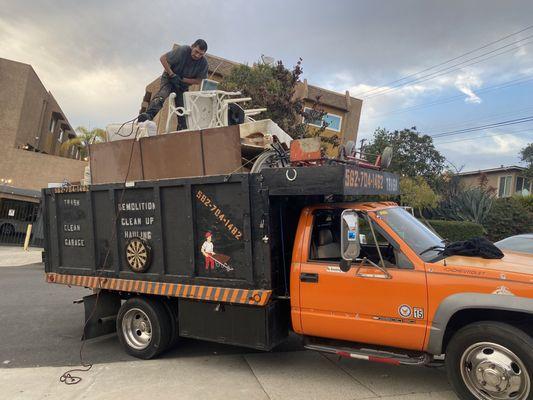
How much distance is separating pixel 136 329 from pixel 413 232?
3668mm

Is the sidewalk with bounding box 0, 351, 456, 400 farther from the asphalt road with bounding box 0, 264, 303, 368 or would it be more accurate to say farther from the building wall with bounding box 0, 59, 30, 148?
the building wall with bounding box 0, 59, 30, 148

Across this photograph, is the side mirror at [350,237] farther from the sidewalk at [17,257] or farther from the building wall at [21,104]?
the building wall at [21,104]

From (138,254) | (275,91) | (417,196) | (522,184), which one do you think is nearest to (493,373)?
(138,254)

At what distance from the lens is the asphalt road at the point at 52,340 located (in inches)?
225

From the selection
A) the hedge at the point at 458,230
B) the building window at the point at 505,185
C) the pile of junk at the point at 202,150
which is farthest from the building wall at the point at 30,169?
the building window at the point at 505,185

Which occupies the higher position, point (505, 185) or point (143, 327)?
point (505, 185)

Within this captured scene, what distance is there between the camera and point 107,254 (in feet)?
19.2

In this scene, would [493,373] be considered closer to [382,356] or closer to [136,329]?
[382,356]

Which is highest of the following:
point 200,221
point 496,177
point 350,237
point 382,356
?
point 496,177

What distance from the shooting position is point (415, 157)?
23703 mm

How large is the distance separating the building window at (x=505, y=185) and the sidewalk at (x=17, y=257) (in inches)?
1318

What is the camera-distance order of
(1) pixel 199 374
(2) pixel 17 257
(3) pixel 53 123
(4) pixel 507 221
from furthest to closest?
(3) pixel 53 123
(4) pixel 507 221
(2) pixel 17 257
(1) pixel 199 374

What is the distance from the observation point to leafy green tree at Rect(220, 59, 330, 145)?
15.4m

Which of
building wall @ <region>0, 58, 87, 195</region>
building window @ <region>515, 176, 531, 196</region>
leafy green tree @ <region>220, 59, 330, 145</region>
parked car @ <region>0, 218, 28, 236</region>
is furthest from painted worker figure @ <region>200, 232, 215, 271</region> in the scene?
building window @ <region>515, 176, 531, 196</region>
